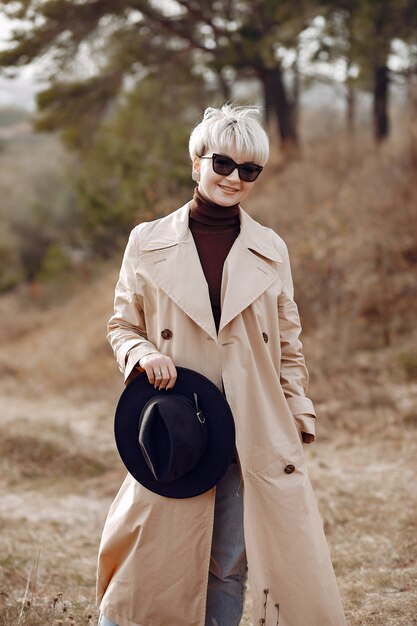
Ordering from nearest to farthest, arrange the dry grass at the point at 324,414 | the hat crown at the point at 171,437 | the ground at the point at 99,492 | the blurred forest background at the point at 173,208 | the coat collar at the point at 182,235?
the hat crown at the point at 171,437 < the coat collar at the point at 182,235 < the ground at the point at 99,492 < the dry grass at the point at 324,414 < the blurred forest background at the point at 173,208

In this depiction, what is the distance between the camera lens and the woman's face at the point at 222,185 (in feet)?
8.48

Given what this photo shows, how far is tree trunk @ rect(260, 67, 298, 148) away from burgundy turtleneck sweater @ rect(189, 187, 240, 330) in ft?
43.4

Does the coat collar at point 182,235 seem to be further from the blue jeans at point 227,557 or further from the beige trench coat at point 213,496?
the blue jeans at point 227,557

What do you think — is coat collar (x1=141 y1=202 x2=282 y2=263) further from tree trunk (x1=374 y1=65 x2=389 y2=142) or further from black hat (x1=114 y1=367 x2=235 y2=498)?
tree trunk (x1=374 y1=65 x2=389 y2=142)

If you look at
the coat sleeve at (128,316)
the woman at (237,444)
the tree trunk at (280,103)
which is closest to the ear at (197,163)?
the woman at (237,444)

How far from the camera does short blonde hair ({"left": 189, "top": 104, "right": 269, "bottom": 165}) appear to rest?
8.41ft

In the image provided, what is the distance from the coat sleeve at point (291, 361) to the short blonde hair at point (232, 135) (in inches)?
16.5

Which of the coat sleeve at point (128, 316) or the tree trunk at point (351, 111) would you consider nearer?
the coat sleeve at point (128, 316)

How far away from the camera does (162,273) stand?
8.52 feet

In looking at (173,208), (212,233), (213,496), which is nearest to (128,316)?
(212,233)

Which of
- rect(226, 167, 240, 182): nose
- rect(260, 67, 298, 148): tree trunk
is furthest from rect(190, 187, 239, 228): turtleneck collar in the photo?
rect(260, 67, 298, 148): tree trunk

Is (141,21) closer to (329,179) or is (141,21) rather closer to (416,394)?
(329,179)

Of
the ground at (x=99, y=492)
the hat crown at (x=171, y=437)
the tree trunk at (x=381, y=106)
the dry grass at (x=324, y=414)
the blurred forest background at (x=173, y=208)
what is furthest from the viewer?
the tree trunk at (x=381, y=106)

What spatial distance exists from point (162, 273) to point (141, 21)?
12690 millimetres
